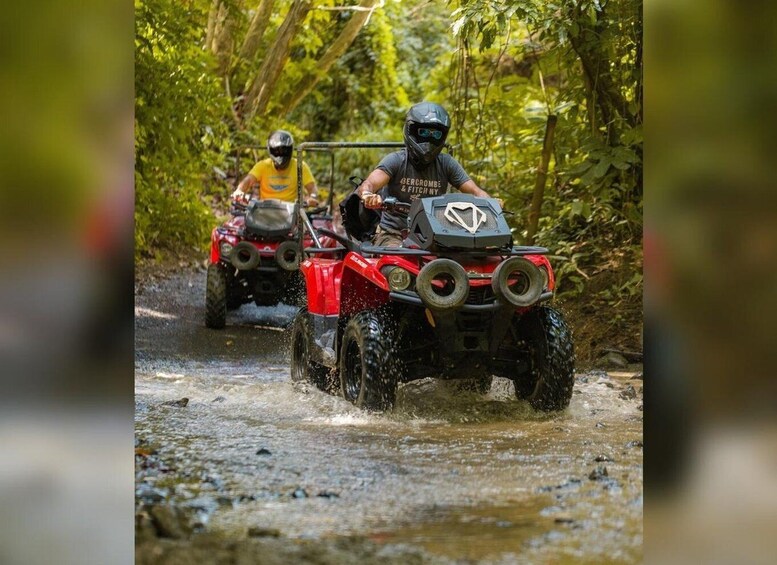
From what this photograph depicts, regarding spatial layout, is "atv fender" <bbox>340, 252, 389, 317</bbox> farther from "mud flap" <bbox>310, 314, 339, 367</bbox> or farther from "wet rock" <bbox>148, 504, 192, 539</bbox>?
"wet rock" <bbox>148, 504, 192, 539</bbox>

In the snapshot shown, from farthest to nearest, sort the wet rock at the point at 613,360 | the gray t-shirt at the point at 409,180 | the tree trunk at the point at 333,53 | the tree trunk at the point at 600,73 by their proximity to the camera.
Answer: the tree trunk at the point at 333,53 < the tree trunk at the point at 600,73 < the wet rock at the point at 613,360 < the gray t-shirt at the point at 409,180

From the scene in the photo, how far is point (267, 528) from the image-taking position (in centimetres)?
327

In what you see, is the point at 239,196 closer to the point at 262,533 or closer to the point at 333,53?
the point at 262,533

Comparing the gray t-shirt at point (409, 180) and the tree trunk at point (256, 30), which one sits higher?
the tree trunk at point (256, 30)

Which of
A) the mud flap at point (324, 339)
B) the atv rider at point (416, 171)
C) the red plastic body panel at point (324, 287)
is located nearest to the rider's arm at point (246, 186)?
the red plastic body panel at point (324, 287)

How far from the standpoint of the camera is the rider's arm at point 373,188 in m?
5.38

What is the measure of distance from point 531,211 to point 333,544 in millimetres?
6029

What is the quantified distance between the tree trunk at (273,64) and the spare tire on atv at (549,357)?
981 centimetres

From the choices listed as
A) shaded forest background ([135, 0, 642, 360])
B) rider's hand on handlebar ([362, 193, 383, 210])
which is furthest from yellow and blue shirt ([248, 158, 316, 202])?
rider's hand on handlebar ([362, 193, 383, 210])

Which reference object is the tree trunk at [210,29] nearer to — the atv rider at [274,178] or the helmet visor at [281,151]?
the atv rider at [274,178]

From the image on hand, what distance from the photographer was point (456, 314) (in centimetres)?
498

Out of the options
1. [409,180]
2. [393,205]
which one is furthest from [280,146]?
[393,205]
